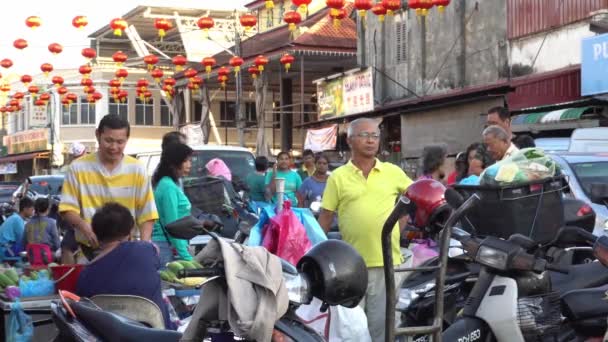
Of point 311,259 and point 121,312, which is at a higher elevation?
point 311,259

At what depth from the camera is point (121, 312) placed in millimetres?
4797

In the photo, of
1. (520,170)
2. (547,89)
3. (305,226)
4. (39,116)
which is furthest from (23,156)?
(520,170)

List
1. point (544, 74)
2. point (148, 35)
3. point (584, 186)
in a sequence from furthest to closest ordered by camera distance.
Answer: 1. point (148, 35)
2. point (544, 74)
3. point (584, 186)

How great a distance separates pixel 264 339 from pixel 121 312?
6.03ft

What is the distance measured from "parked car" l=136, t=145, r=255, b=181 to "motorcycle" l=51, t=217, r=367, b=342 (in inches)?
432

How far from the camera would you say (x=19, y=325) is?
533cm

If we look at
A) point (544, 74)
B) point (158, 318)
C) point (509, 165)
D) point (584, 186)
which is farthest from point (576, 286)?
point (544, 74)

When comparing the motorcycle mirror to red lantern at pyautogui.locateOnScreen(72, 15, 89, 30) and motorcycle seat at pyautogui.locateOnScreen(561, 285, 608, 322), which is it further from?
red lantern at pyautogui.locateOnScreen(72, 15, 89, 30)

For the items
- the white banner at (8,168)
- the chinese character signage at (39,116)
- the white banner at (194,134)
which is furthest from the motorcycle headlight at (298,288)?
the white banner at (8,168)

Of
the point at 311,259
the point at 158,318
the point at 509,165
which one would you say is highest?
the point at 509,165

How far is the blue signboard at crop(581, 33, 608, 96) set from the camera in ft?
55.5

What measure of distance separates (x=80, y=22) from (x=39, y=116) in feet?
101

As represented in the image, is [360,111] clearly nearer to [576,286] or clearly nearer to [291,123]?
[291,123]

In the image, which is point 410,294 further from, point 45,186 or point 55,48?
point 55,48
